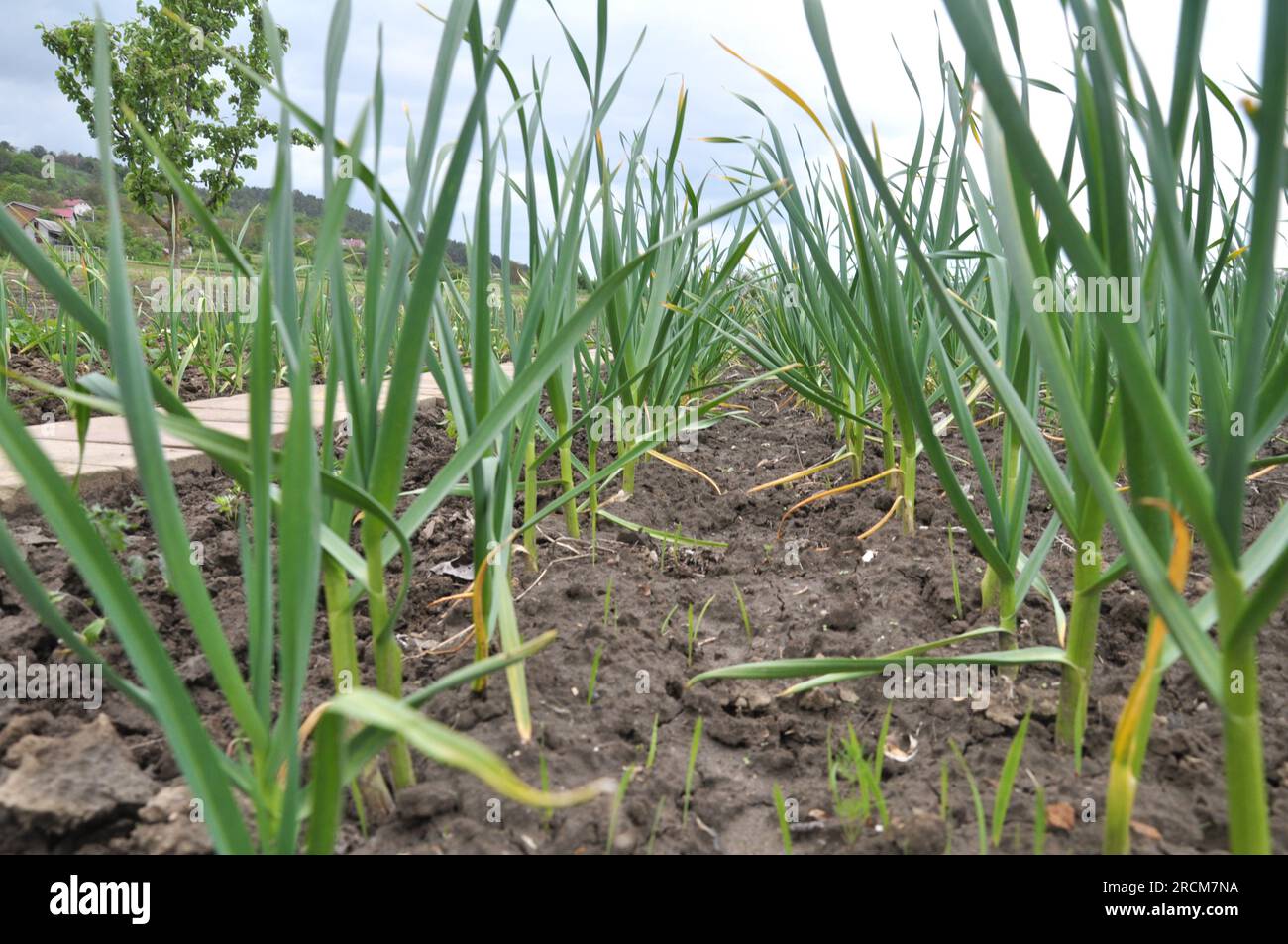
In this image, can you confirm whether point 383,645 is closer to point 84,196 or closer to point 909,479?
point 909,479

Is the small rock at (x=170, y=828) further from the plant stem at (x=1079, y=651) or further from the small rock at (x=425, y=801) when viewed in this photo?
the plant stem at (x=1079, y=651)

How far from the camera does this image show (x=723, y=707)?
1.12 meters

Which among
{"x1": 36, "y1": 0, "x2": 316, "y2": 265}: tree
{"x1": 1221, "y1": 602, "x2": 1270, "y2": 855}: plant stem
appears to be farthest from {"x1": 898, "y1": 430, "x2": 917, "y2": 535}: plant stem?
{"x1": 36, "y1": 0, "x2": 316, "y2": 265}: tree

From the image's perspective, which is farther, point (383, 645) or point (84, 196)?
point (84, 196)

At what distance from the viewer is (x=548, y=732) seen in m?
0.99

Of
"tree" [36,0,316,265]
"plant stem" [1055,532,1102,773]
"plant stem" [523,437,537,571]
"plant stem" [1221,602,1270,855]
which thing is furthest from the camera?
"tree" [36,0,316,265]

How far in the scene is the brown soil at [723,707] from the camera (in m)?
0.82

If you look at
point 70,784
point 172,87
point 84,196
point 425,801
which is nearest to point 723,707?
point 425,801

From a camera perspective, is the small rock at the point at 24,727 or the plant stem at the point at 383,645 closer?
the plant stem at the point at 383,645

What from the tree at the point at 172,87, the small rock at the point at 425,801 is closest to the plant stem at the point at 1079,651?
the small rock at the point at 425,801

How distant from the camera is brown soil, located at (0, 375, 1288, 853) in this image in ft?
2.68

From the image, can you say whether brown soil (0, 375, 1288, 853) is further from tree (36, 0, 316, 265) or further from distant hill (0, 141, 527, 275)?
tree (36, 0, 316, 265)

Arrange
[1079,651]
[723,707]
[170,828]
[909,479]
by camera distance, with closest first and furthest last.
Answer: [170,828] → [1079,651] → [723,707] → [909,479]
